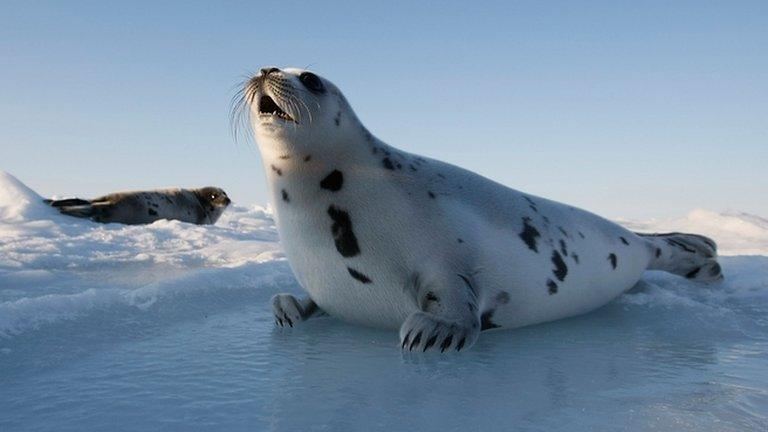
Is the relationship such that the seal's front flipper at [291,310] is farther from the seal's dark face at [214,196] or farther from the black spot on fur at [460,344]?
the seal's dark face at [214,196]

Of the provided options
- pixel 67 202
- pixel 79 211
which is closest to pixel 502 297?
pixel 79 211

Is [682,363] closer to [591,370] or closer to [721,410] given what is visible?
[591,370]

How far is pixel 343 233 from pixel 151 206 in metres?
10.9

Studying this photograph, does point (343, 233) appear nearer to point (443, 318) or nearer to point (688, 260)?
point (443, 318)

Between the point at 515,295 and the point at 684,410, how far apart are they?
4.65 ft

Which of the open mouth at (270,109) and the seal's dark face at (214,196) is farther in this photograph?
the seal's dark face at (214,196)

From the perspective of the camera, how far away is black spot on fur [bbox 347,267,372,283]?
3002 mm

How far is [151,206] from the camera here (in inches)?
508

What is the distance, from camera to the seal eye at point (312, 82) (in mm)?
3108

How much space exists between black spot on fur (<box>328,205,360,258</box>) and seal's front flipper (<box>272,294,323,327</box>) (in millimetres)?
510

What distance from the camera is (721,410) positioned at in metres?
1.84

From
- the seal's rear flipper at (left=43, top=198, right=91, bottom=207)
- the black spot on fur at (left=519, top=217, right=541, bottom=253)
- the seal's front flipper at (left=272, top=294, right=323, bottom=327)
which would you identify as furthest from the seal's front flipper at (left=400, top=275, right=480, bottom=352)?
the seal's rear flipper at (left=43, top=198, right=91, bottom=207)

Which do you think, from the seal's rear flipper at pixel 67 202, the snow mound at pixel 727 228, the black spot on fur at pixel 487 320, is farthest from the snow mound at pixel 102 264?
the snow mound at pixel 727 228

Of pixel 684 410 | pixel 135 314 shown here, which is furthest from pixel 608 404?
pixel 135 314
